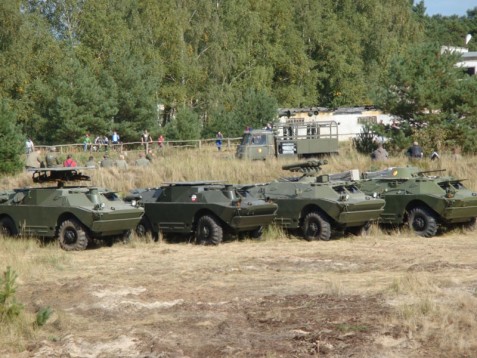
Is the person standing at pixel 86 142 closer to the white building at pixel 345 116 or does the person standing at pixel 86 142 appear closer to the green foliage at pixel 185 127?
the green foliage at pixel 185 127

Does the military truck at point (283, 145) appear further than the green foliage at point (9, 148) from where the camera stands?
Yes

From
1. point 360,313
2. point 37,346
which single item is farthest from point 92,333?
point 360,313

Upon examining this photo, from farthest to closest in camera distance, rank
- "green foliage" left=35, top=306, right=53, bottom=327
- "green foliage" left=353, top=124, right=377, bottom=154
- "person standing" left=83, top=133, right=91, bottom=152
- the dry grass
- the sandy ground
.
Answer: "person standing" left=83, top=133, right=91, bottom=152 < "green foliage" left=353, top=124, right=377, bottom=154 < "green foliage" left=35, top=306, right=53, bottom=327 < the dry grass < the sandy ground

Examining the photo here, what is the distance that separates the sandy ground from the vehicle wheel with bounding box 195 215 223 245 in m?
0.60

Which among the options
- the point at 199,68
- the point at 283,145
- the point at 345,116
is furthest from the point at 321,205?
the point at 199,68

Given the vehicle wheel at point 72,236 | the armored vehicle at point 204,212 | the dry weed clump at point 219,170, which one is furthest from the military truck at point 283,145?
the vehicle wheel at point 72,236

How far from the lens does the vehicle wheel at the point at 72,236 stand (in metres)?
19.7

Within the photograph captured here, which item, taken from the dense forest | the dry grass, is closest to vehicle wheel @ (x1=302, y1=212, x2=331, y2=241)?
the dry grass

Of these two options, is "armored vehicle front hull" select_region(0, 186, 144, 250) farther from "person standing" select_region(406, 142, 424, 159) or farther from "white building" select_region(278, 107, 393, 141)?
"white building" select_region(278, 107, 393, 141)

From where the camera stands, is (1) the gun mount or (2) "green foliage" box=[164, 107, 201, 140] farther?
(2) "green foliage" box=[164, 107, 201, 140]

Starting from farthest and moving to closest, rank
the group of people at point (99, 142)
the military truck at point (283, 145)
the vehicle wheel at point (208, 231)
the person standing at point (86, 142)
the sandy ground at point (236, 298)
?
the group of people at point (99, 142)
the person standing at point (86, 142)
the military truck at point (283, 145)
the vehicle wheel at point (208, 231)
the sandy ground at point (236, 298)

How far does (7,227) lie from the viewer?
2106cm

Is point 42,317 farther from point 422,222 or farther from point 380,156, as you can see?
point 380,156

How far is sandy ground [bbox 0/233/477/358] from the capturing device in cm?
1135
